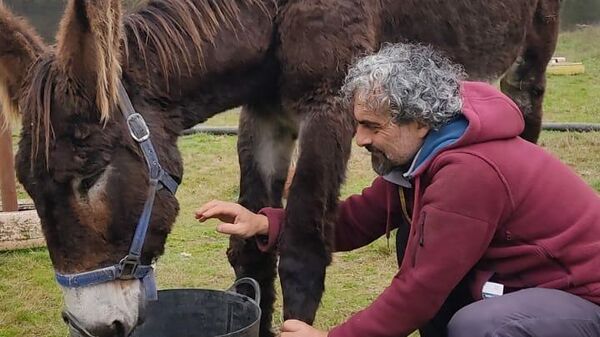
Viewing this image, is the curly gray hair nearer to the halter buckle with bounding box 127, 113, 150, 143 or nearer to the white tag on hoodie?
the white tag on hoodie

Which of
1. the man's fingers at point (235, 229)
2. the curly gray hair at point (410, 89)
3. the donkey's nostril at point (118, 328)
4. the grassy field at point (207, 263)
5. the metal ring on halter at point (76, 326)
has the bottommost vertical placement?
the grassy field at point (207, 263)

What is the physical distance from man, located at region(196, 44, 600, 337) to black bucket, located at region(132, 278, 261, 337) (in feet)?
1.92

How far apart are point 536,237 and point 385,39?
1.21 m

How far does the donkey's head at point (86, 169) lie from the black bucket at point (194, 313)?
286 mm

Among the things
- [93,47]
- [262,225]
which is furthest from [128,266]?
[93,47]

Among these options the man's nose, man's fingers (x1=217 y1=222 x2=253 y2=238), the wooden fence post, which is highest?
the man's nose

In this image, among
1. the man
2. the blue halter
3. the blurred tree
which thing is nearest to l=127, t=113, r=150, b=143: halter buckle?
the blue halter

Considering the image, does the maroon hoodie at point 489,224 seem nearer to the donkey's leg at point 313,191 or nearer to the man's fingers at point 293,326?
the man's fingers at point 293,326

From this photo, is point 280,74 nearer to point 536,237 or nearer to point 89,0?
point 89,0

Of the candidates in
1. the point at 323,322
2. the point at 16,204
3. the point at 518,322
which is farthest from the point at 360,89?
the point at 16,204

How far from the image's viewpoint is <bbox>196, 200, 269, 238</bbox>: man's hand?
104 inches

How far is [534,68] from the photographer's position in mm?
4750

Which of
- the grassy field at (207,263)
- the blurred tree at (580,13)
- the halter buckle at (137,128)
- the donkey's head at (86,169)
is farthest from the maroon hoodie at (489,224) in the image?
the blurred tree at (580,13)

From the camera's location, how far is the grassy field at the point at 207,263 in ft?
12.6
